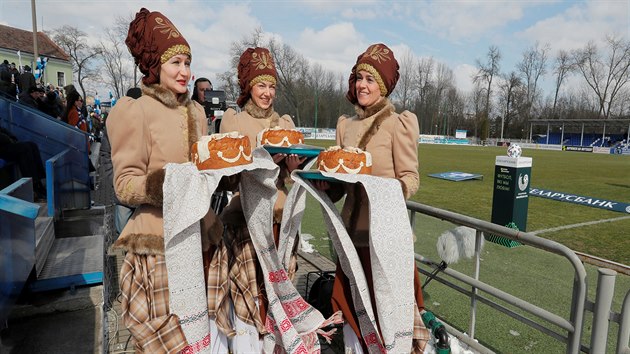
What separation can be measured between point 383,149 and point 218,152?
94 centimetres

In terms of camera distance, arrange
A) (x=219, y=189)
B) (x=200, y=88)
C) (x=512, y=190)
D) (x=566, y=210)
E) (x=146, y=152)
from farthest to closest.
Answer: (x=566, y=210), (x=512, y=190), (x=200, y=88), (x=219, y=189), (x=146, y=152)

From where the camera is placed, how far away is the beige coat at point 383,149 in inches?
84.0

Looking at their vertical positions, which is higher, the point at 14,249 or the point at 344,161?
the point at 344,161

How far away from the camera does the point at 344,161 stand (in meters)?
1.91

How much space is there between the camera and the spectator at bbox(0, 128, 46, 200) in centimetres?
521

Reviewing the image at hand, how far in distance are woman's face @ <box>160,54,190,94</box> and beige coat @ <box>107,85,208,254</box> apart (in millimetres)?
51

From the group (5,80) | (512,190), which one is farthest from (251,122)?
(5,80)

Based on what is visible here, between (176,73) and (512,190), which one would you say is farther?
(512,190)

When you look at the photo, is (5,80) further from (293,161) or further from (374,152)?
(374,152)

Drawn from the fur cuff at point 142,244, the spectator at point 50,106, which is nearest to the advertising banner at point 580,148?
the spectator at point 50,106

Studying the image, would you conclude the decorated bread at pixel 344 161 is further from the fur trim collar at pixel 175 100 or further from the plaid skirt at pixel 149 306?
the plaid skirt at pixel 149 306

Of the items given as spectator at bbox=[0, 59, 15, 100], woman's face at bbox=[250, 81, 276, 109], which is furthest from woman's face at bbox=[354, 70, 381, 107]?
spectator at bbox=[0, 59, 15, 100]

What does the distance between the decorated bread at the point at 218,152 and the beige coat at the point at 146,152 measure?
19 centimetres

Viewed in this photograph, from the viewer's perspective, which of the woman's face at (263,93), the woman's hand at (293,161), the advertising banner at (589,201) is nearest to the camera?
the woman's hand at (293,161)
